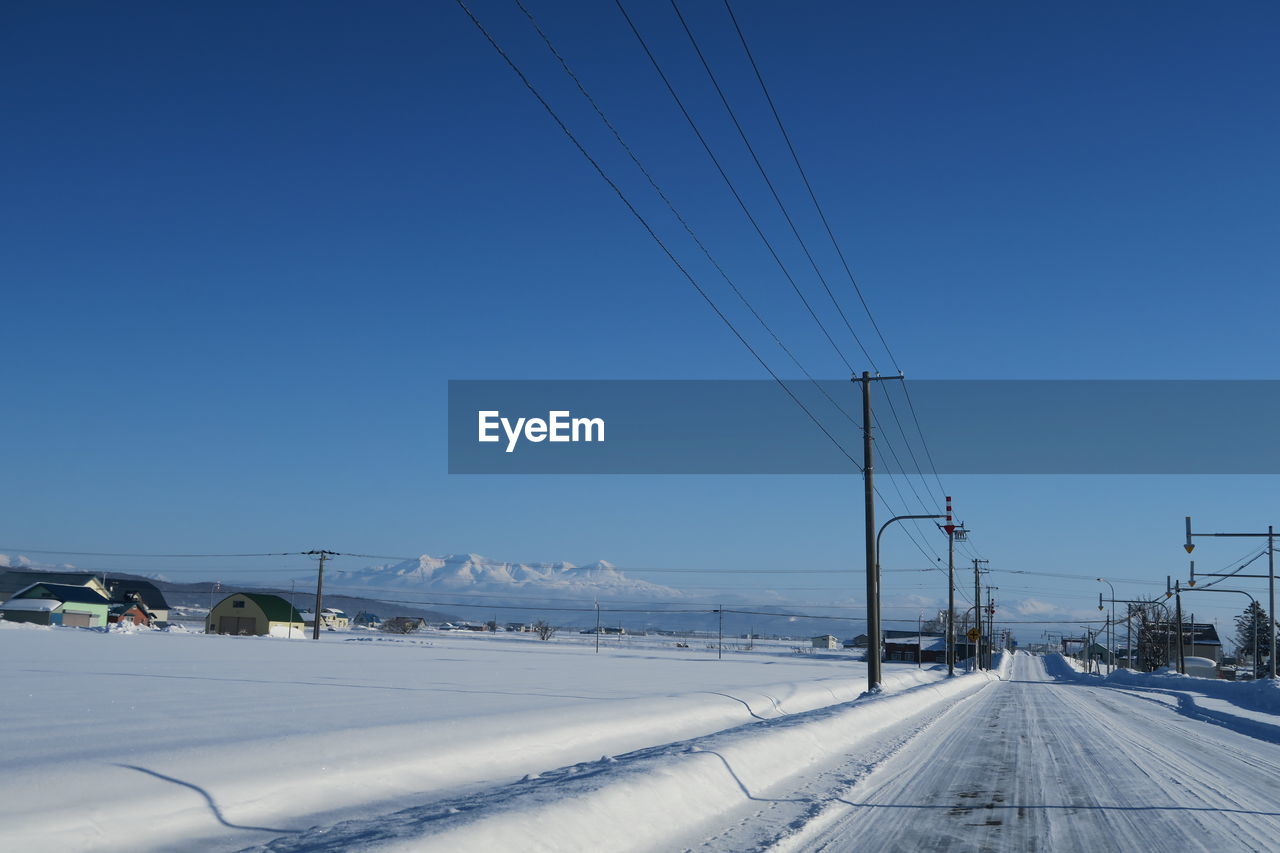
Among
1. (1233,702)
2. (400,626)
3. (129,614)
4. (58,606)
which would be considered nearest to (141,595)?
(129,614)

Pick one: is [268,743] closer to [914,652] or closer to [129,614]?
[129,614]

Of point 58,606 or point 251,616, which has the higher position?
point 58,606

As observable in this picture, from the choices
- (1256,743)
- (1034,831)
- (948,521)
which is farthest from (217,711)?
(948,521)

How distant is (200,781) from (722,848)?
16.3 feet

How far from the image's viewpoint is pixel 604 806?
8031 mm

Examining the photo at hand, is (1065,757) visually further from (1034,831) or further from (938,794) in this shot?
(1034,831)

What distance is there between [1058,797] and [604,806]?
6.16 metres

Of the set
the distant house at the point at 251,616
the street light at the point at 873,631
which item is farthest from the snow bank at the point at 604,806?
the distant house at the point at 251,616

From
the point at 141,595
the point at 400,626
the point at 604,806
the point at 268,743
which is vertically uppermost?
the point at 604,806

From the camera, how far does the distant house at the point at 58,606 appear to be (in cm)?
9100

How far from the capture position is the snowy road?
8.64 meters

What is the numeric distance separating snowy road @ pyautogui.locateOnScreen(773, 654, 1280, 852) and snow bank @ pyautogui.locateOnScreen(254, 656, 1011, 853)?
1.06 meters

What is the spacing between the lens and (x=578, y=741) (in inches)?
565

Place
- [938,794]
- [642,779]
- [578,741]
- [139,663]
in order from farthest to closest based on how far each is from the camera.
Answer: [139,663] < [578,741] < [938,794] < [642,779]
